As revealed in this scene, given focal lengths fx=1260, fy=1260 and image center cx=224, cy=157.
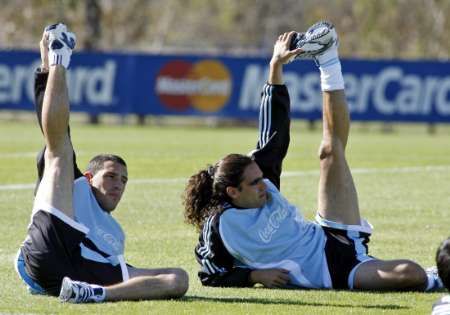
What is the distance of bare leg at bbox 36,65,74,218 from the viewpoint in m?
8.31

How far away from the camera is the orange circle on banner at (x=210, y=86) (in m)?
33.7

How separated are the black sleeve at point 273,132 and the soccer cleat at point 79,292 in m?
1.79

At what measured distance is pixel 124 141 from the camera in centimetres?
2691

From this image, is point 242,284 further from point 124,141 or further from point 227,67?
point 227,67

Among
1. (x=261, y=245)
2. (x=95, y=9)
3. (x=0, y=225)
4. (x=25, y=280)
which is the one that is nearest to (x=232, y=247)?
(x=261, y=245)

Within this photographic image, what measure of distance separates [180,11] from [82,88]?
31.5 m

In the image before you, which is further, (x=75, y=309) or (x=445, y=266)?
(x=75, y=309)

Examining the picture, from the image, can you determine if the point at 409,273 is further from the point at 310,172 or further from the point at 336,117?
the point at 310,172

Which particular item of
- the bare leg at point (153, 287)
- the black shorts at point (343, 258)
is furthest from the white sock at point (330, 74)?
the bare leg at point (153, 287)

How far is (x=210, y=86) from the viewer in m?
33.7

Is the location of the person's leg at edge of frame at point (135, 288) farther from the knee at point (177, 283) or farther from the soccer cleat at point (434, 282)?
the soccer cleat at point (434, 282)

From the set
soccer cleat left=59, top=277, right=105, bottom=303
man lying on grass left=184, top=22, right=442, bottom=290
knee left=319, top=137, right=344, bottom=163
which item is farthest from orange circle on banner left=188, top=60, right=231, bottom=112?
soccer cleat left=59, top=277, right=105, bottom=303

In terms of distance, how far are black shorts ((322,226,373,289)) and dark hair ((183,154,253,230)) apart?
0.83 meters

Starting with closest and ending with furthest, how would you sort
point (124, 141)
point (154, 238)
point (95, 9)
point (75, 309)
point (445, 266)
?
1. point (445, 266)
2. point (75, 309)
3. point (154, 238)
4. point (124, 141)
5. point (95, 9)
